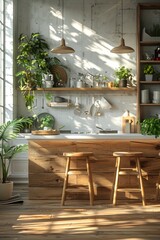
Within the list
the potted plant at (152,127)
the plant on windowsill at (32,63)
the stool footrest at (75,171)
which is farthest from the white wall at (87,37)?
the stool footrest at (75,171)

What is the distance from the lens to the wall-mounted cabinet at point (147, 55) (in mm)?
7754

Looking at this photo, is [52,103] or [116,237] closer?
[116,237]

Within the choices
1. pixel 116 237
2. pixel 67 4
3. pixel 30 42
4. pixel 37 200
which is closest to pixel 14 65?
pixel 30 42

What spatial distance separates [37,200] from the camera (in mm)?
6102

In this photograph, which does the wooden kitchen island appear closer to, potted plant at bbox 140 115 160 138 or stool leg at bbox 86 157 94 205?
potted plant at bbox 140 115 160 138

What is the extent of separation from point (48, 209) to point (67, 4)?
4.13 m

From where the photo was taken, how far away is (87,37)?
8.15m

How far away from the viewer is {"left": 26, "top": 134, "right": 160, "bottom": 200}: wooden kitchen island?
6062 millimetres

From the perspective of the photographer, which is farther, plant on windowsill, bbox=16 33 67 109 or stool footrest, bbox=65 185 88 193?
plant on windowsill, bbox=16 33 67 109

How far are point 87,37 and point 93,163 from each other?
293 cm

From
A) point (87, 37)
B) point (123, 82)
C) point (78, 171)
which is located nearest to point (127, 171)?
point (78, 171)

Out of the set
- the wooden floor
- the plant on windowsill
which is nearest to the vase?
the plant on windowsill

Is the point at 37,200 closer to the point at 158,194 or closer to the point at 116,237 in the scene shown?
the point at 158,194

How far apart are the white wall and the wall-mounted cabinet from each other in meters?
0.19
